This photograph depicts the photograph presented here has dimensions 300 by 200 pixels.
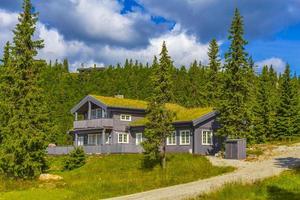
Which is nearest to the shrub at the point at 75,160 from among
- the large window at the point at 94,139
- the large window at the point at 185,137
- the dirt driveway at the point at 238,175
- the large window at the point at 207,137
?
the large window at the point at 185,137

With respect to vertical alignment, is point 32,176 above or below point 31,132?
below

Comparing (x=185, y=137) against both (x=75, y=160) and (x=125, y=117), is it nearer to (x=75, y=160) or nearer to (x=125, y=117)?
(x=125, y=117)

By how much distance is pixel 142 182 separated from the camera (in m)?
29.8

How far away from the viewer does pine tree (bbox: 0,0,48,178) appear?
34.7m

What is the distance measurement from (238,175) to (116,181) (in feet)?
28.1

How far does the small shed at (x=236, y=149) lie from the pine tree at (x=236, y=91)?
9.30 feet

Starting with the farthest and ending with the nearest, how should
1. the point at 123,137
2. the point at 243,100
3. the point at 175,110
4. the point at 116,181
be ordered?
the point at 123,137 < the point at 175,110 < the point at 243,100 < the point at 116,181

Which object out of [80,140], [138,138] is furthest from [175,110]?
[80,140]

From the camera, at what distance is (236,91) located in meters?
43.5

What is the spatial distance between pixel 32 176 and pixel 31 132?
3.47 metres

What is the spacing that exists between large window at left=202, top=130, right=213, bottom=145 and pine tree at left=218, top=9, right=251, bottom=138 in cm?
380

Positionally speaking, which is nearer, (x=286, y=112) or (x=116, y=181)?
(x=116, y=181)

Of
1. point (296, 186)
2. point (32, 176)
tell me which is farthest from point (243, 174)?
point (32, 176)

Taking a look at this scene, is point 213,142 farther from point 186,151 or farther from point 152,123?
point 152,123
